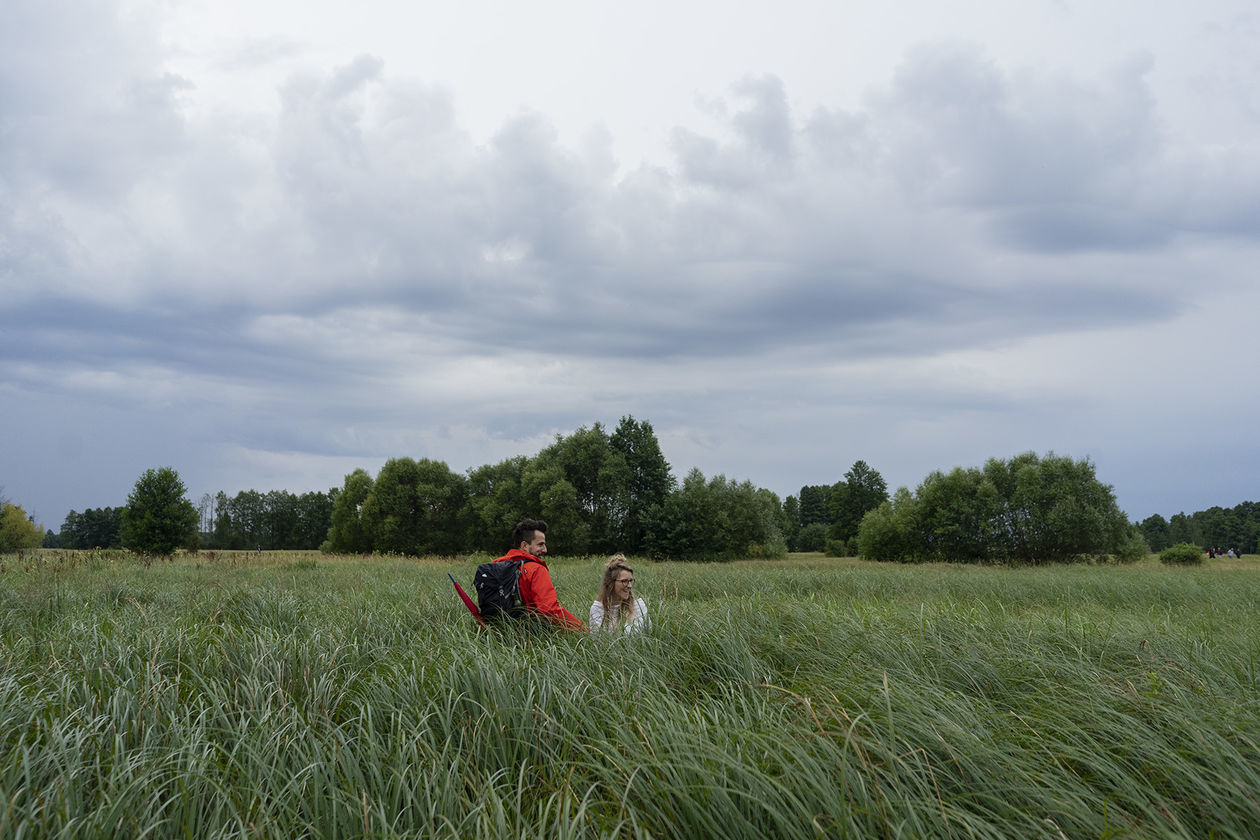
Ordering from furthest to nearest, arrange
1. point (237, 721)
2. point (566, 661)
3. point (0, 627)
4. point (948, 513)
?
point (948, 513) < point (0, 627) < point (566, 661) < point (237, 721)

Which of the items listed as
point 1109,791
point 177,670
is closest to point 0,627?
point 177,670

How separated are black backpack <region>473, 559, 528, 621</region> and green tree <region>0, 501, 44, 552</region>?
2509 inches

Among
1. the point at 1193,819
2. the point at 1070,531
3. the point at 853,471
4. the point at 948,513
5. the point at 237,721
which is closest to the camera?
the point at 1193,819

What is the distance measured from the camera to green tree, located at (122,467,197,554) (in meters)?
41.2

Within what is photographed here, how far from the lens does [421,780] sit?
2650mm

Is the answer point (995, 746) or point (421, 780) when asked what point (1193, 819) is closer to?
point (995, 746)

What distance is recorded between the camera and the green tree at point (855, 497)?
75188mm

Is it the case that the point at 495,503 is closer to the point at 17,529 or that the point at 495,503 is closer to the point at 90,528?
the point at 17,529

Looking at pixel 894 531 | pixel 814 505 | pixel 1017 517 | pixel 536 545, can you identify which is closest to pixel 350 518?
pixel 894 531

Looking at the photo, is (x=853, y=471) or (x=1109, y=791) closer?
(x=1109, y=791)

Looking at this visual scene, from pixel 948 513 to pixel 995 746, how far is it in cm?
4999

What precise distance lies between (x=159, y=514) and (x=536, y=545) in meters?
46.6

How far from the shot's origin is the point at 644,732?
2.68 meters

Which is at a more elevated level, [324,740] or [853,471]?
[853,471]
